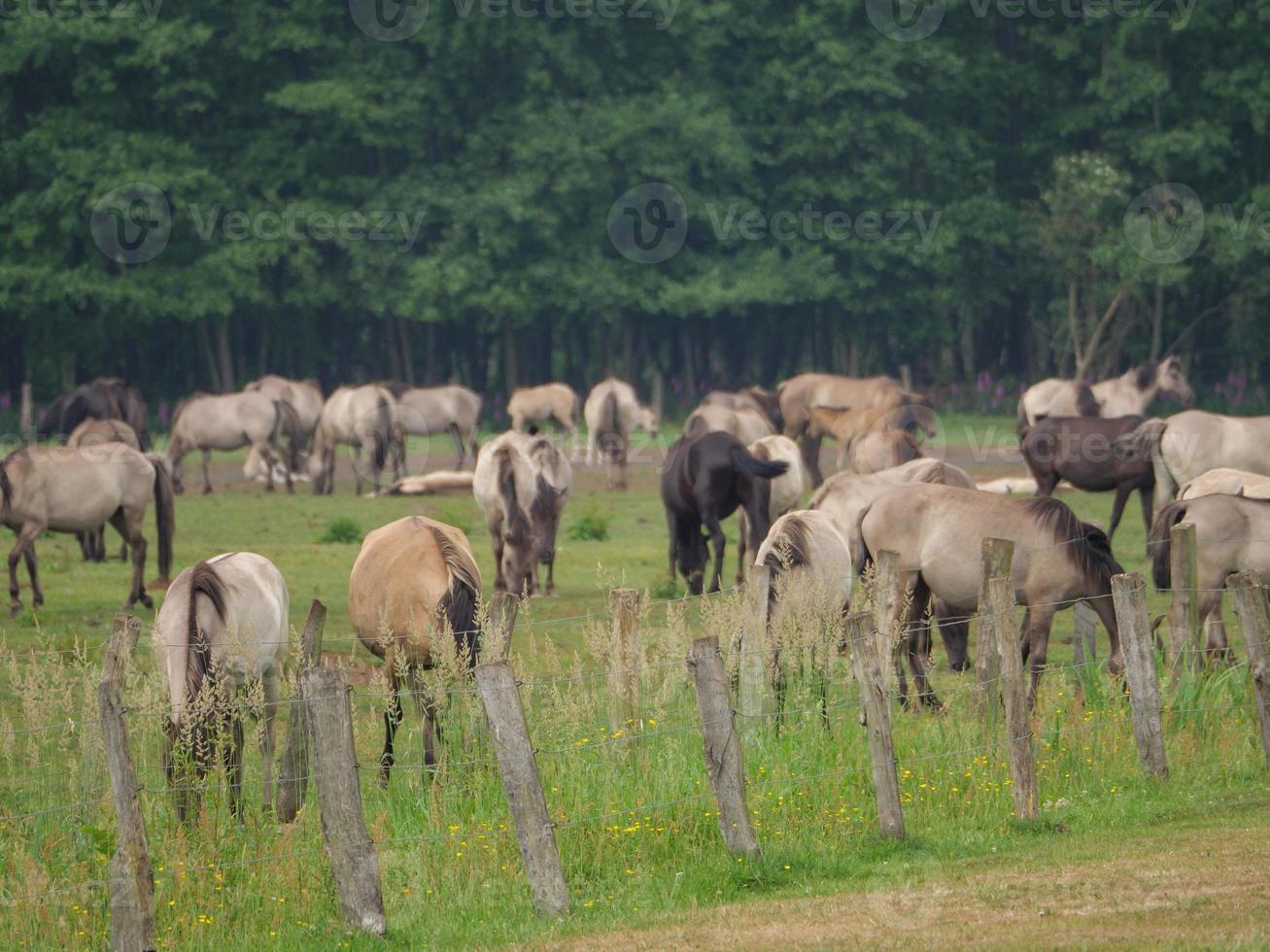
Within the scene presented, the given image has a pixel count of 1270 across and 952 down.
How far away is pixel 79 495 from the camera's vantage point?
1741cm

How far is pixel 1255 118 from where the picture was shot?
158 ft

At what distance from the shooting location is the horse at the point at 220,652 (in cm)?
847

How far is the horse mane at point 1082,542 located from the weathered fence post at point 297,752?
5687mm

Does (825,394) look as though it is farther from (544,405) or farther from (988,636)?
(988,636)

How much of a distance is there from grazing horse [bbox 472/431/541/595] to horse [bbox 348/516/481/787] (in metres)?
5.50

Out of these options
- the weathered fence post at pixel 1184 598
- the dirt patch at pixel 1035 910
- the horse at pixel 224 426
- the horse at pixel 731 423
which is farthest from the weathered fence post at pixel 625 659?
the horse at pixel 224 426

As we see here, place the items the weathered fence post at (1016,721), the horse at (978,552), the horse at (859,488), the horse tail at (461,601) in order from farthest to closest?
1. the horse at (859,488)
2. the horse at (978,552)
3. the horse tail at (461,601)
4. the weathered fence post at (1016,721)

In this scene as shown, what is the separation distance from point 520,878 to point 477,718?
111 centimetres

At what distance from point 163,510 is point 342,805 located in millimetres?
11138

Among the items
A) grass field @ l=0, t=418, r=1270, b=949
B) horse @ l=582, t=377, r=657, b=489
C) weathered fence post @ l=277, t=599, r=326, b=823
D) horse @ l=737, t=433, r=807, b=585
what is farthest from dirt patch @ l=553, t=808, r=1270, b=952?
A: horse @ l=582, t=377, r=657, b=489

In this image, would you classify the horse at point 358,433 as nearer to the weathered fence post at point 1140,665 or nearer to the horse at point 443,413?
the horse at point 443,413

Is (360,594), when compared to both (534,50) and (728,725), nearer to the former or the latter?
(728,725)

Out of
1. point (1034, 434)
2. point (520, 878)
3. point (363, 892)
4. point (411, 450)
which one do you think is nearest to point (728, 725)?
point (520, 878)

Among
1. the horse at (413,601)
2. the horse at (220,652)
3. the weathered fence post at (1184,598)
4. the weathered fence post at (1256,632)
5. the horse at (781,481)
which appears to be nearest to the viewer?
the horse at (220,652)
